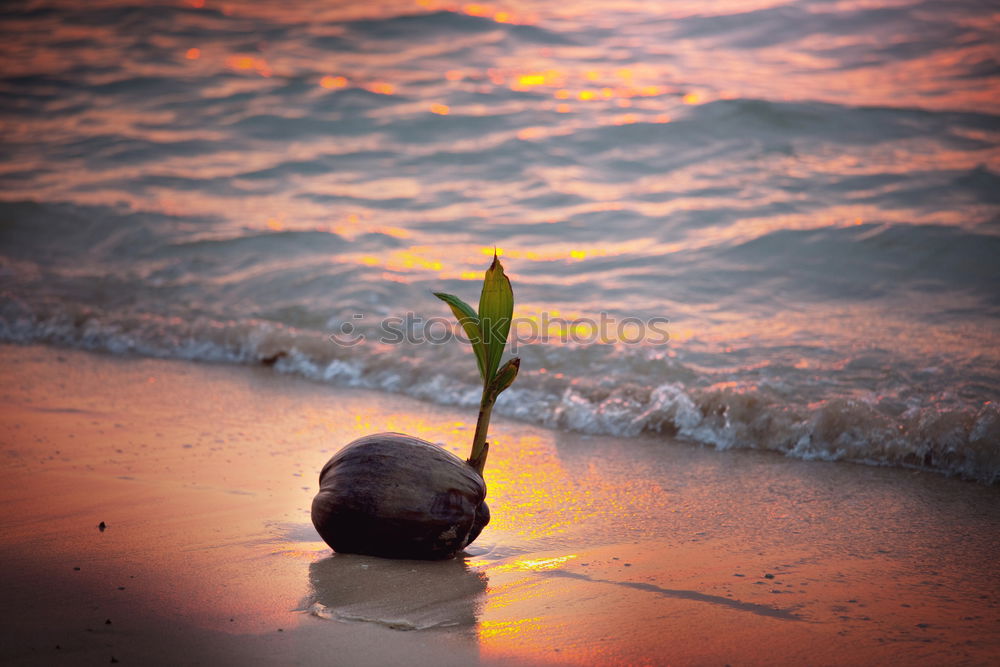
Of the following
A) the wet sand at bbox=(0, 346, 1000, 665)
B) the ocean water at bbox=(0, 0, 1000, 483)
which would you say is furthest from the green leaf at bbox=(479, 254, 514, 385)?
the ocean water at bbox=(0, 0, 1000, 483)

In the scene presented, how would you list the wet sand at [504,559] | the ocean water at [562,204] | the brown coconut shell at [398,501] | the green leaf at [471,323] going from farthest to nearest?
the ocean water at [562,204] < the brown coconut shell at [398,501] < the green leaf at [471,323] < the wet sand at [504,559]

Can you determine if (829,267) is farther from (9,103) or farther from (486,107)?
(9,103)

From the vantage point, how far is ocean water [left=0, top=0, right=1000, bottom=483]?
4594mm

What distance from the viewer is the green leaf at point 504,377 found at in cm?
231

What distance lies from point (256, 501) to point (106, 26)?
12767 millimetres

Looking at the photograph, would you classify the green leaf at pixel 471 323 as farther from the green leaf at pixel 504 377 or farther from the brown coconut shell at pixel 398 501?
the brown coconut shell at pixel 398 501

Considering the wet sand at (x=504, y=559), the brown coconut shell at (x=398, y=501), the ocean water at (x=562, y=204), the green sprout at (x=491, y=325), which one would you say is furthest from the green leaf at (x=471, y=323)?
the ocean water at (x=562, y=204)

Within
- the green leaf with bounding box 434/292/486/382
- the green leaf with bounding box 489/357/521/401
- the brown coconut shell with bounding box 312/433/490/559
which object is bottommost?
the brown coconut shell with bounding box 312/433/490/559

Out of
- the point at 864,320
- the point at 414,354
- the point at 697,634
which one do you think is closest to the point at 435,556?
the point at 697,634

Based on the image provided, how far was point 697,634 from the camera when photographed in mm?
2172

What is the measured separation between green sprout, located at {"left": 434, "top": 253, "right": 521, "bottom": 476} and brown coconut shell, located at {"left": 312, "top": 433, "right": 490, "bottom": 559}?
0.59 ft

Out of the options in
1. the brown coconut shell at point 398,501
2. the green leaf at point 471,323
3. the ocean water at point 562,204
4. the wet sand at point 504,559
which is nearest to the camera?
the wet sand at point 504,559

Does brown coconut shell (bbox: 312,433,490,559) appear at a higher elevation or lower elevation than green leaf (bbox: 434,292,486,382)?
lower

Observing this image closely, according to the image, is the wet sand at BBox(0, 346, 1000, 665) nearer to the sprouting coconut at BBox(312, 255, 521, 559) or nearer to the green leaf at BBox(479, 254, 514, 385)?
the sprouting coconut at BBox(312, 255, 521, 559)
